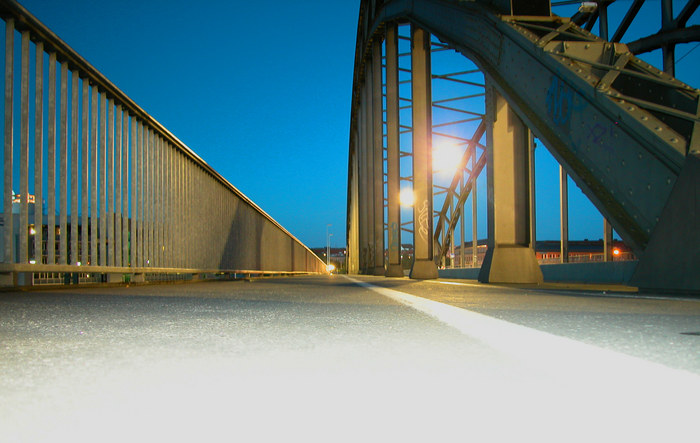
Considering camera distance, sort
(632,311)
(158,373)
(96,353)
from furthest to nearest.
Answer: (632,311), (96,353), (158,373)

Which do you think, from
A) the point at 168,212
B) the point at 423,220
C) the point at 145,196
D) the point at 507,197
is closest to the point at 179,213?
the point at 168,212

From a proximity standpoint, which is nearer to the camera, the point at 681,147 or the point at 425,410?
the point at 425,410

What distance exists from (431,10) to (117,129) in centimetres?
874

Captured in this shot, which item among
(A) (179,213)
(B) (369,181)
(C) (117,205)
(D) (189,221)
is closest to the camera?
(C) (117,205)

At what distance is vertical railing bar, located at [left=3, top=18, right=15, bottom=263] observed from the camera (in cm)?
488

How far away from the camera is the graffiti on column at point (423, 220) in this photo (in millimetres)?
17044

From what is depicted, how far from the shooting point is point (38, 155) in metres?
5.45

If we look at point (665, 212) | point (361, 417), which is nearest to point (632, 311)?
point (665, 212)

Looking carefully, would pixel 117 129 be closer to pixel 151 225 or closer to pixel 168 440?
pixel 151 225

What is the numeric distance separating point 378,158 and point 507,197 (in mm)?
16902

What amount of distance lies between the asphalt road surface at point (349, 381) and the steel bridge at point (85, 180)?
3130 mm

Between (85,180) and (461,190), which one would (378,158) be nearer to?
(461,190)

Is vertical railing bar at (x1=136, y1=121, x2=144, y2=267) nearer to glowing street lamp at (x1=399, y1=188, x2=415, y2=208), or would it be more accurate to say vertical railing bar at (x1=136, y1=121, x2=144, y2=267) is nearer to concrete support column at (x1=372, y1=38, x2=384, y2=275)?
glowing street lamp at (x1=399, y1=188, x2=415, y2=208)

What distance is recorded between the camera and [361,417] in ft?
3.52
